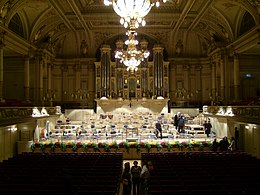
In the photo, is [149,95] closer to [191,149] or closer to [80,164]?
[191,149]

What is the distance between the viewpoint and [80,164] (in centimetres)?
939

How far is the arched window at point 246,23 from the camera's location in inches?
690

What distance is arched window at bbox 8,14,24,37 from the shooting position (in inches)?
691

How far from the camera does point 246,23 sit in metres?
18.2

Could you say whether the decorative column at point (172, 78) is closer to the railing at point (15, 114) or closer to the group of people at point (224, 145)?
the group of people at point (224, 145)

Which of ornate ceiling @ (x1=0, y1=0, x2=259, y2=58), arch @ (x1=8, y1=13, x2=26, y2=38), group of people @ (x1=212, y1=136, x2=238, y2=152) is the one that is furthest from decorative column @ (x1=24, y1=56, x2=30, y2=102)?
group of people @ (x1=212, y1=136, x2=238, y2=152)

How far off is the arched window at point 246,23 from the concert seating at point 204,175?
10681 millimetres

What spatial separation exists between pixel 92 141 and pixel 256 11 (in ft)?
38.1

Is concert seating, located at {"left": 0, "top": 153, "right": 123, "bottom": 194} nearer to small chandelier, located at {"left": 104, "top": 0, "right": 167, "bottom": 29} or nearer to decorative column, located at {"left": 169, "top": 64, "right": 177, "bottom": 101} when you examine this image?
small chandelier, located at {"left": 104, "top": 0, "right": 167, "bottom": 29}

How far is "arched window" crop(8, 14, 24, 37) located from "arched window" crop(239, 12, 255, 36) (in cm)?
1509

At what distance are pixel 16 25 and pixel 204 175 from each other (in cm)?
1582

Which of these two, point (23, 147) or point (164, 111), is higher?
point (164, 111)

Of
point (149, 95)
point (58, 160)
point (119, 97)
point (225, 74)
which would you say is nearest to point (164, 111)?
point (149, 95)

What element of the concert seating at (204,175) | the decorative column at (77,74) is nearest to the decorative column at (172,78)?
the decorative column at (77,74)
